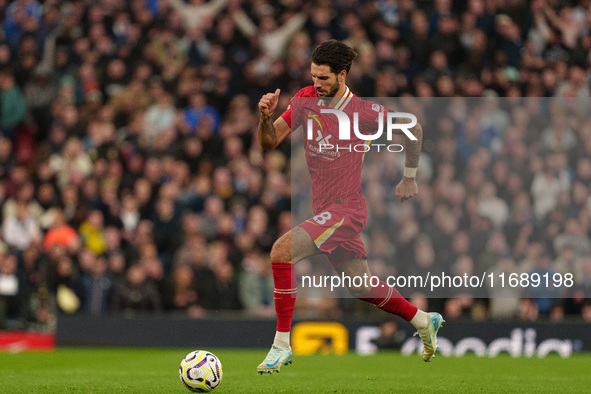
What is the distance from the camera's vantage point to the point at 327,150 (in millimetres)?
8078

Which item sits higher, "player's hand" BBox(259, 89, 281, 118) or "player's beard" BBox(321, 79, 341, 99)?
Result: "player's beard" BBox(321, 79, 341, 99)

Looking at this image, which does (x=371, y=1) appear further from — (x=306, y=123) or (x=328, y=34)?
(x=306, y=123)

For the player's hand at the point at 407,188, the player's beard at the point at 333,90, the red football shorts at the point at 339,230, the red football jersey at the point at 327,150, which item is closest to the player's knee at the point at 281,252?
the red football shorts at the point at 339,230

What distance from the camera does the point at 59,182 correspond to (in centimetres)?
1538

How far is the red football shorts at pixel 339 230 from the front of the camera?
7809 mm

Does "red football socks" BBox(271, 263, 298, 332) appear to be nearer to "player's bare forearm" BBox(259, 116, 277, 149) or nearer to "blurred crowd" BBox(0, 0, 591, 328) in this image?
"player's bare forearm" BBox(259, 116, 277, 149)

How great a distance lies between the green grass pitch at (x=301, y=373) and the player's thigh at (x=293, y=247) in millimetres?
1164

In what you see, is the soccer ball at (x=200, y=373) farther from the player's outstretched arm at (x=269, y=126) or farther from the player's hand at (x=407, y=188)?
the player's hand at (x=407, y=188)

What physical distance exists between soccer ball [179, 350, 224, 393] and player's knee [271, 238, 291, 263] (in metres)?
0.95

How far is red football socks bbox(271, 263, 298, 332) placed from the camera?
7797mm

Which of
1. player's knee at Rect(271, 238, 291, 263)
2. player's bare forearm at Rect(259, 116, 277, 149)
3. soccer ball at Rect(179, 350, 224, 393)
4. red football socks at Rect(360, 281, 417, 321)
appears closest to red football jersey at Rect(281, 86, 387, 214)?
player's bare forearm at Rect(259, 116, 277, 149)

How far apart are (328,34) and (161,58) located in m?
2.87

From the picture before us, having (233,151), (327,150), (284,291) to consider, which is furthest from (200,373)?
(233,151)

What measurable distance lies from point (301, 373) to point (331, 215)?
2804 millimetres
